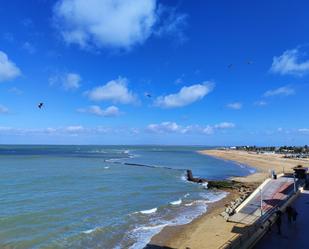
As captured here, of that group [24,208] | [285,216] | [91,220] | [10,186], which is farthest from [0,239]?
[10,186]

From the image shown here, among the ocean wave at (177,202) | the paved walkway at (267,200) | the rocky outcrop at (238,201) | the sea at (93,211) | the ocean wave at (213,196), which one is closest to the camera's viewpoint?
the sea at (93,211)

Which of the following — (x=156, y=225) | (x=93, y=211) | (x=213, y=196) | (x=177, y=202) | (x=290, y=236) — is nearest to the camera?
(x=290, y=236)

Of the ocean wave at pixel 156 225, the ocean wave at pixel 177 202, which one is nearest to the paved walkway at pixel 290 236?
the ocean wave at pixel 156 225

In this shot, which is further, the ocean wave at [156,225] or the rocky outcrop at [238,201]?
the rocky outcrop at [238,201]

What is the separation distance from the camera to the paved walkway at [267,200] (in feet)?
76.3

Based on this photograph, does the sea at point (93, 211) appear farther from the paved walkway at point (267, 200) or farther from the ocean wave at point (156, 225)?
the paved walkway at point (267, 200)

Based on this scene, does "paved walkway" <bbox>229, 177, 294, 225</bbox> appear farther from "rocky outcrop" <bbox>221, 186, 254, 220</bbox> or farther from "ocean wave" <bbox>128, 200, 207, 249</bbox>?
"ocean wave" <bbox>128, 200, 207, 249</bbox>

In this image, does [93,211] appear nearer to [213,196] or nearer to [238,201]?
[238,201]

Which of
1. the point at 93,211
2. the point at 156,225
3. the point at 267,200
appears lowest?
the point at 156,225

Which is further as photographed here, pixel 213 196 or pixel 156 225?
pixel 213 196

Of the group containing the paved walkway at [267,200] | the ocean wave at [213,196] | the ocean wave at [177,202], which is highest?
the paved walkway at [267,200]

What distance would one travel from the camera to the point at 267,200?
26719mm

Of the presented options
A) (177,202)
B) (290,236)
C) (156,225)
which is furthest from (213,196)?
(290,236)

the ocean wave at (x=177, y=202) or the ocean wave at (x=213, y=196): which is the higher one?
the ocean wave at (x=213, y=196)
